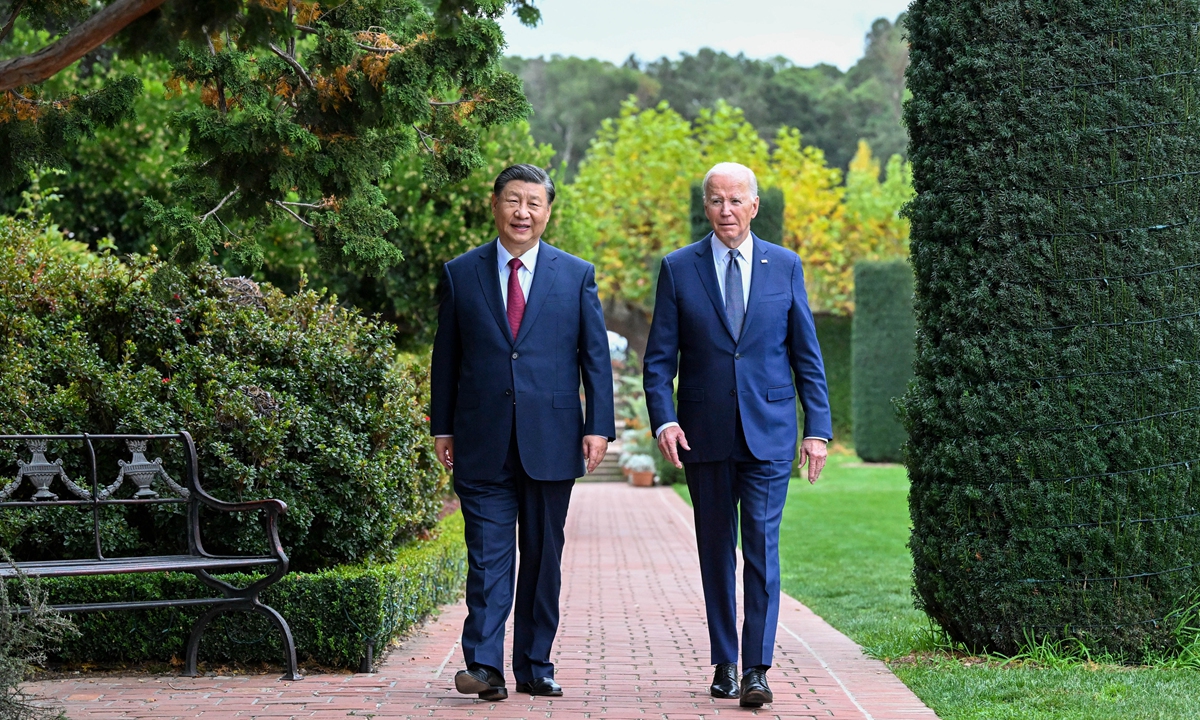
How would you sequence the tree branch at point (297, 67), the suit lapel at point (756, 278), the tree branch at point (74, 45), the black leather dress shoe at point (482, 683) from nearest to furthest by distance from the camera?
the tree branch at point (74, 45)
the tree branch at point (297, 67)
the black leather dress shoe at point (482, 683)
the suit lapel at point (756, 278)

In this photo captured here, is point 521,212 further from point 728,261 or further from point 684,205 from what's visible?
point 684,205

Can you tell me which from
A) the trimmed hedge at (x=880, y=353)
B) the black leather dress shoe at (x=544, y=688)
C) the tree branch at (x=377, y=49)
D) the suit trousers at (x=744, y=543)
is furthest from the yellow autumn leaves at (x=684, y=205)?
the tree branch at (x=377, y=49)

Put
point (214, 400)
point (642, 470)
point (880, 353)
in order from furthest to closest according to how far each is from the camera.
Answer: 1. point (880, 353)
2. point (642, 470)
3. point (214, 400)

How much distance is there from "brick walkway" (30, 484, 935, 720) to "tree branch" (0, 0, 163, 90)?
7.36 feet

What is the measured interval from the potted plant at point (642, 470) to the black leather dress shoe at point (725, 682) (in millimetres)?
17278

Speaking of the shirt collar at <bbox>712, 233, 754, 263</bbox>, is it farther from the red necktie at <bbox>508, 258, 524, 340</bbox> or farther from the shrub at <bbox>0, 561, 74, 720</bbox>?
the shrub at <bbox>0, 561, 74, 720</bbox>

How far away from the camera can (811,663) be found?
536 centimetres

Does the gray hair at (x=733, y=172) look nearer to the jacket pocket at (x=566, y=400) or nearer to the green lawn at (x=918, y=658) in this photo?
the jacket pocket at (x=566, y=400)

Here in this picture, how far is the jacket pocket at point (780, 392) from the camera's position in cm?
449

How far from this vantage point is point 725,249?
182 inches

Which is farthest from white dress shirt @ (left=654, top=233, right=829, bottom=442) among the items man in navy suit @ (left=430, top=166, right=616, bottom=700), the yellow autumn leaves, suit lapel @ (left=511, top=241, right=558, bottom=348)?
the yellow autumn leaves

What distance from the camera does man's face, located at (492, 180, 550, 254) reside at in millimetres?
4512

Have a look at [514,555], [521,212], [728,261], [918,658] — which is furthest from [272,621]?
[918,658]

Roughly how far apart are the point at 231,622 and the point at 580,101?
51.8 m
